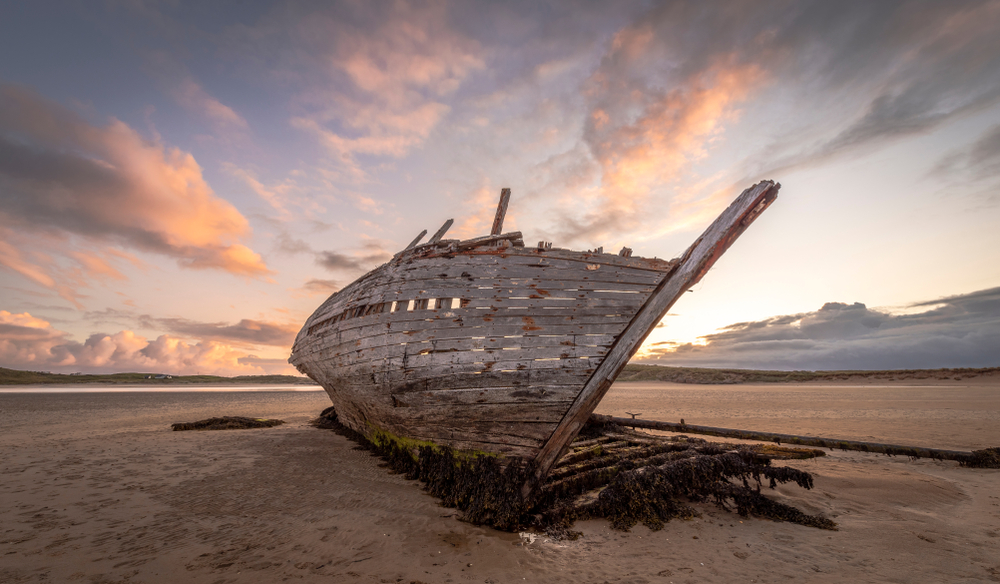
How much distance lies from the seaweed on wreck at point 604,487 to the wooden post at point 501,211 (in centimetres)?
371

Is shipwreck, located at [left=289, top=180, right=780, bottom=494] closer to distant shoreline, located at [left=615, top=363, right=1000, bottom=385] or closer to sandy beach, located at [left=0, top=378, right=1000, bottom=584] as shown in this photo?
sandy beach, located at [left=0, top=378, right=1000, bottom=584]

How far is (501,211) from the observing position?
7086mm

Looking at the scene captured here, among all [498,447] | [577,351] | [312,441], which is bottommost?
[312,441]

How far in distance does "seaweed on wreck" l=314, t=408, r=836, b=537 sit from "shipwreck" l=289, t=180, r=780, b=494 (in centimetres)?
25

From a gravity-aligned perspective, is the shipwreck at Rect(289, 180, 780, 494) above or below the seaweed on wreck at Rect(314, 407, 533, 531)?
above

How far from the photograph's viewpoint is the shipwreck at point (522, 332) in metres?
4.66

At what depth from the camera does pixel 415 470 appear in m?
6.52

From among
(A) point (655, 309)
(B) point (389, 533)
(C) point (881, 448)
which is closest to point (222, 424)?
(B) point (389, 533)

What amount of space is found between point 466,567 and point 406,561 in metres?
0.61

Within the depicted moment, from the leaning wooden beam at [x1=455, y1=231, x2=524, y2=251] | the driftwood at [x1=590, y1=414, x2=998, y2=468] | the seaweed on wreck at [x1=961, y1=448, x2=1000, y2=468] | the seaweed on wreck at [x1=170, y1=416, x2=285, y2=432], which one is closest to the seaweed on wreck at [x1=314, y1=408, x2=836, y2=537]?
the driftwood at [x1=590, y1=414, x2=998, y2=468]

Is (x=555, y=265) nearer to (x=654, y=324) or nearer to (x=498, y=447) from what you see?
(x=654, y=324)

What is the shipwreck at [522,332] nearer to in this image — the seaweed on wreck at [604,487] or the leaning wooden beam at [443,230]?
the seaweed on wreck at [604,487]

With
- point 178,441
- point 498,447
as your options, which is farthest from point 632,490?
point 178,441

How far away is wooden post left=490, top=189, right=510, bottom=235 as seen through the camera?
683cm
